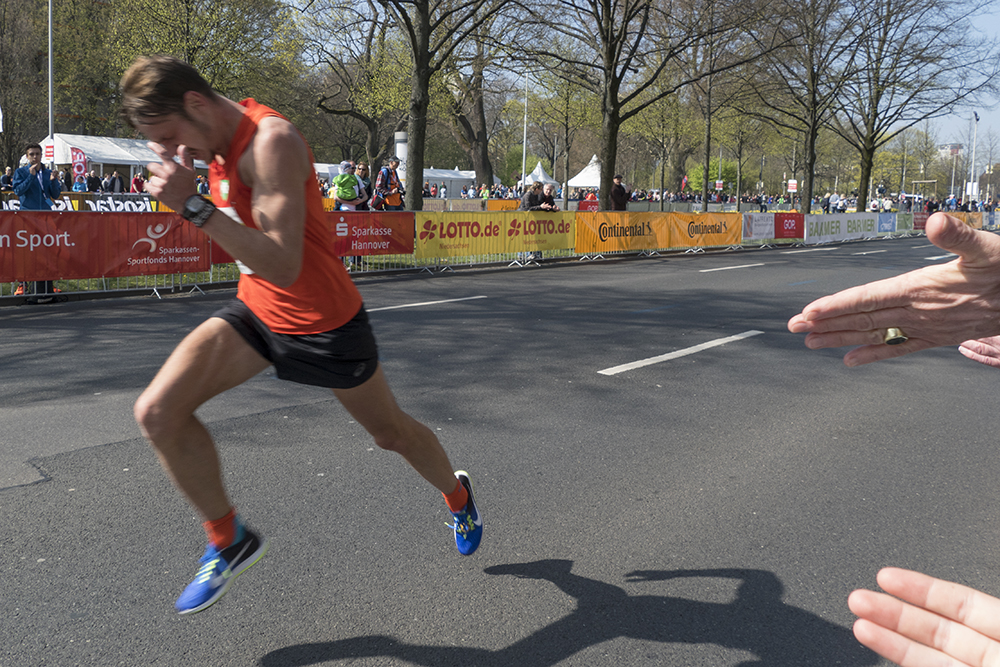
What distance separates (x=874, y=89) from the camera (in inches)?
1452

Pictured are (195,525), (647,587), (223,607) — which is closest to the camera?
(223,607)

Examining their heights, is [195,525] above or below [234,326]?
below

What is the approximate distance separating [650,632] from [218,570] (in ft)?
5.06

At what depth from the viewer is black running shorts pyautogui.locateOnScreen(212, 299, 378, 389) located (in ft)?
9.37

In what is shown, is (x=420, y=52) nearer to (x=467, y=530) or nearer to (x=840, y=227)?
(x=467, y=530)

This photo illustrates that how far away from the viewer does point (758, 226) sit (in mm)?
26359

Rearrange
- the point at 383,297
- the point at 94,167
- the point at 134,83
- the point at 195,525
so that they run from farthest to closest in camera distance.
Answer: the point at 94,167, the point at 383,297, the point at 195,525, the point at 134,83

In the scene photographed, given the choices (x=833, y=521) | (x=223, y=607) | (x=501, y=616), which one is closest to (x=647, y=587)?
(x=501, y=616)

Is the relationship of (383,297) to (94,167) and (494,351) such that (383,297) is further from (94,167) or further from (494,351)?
(94,167)

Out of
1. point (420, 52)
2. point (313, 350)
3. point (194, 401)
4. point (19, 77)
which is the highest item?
point (19, 77)

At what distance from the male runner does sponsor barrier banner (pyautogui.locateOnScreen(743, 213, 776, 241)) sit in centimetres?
2412

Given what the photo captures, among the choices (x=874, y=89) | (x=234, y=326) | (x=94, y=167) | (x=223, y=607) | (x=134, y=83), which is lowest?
(x=223, y=607)

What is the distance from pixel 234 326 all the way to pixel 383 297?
905 centimetres

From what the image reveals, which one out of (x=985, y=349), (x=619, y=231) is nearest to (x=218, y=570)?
(x=985, y=349)
